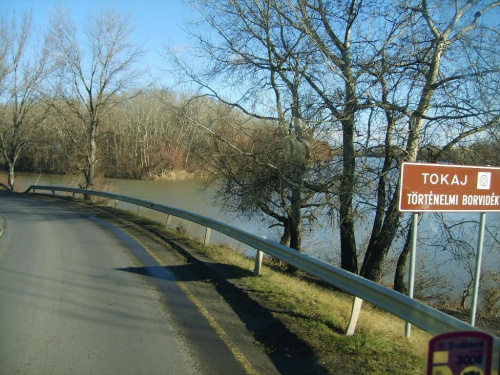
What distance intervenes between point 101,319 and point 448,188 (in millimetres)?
4388

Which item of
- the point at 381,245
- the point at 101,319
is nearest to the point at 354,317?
the point at 101,319

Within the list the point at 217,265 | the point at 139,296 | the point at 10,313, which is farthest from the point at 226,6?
the point at 10,313

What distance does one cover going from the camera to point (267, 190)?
A: 14.5 meters

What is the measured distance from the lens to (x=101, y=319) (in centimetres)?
523

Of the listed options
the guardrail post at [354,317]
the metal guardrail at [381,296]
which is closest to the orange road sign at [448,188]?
the metal guardrail at [381,296]

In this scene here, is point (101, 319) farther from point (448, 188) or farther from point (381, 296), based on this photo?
point (448, 188)

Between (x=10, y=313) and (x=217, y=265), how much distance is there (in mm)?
3766

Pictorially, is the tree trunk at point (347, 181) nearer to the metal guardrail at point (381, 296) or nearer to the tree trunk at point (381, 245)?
the tree trunk at point (381, 245)

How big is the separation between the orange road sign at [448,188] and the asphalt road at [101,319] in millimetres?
2438

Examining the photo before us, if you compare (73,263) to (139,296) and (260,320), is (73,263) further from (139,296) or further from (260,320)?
(260,320)

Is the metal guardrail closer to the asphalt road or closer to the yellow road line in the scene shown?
the asphalt road

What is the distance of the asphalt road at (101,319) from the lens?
4117 mm

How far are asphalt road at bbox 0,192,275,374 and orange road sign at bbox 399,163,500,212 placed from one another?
8.00ft

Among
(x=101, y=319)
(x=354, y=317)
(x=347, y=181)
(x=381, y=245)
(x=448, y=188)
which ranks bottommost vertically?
(x=101, y=319)
